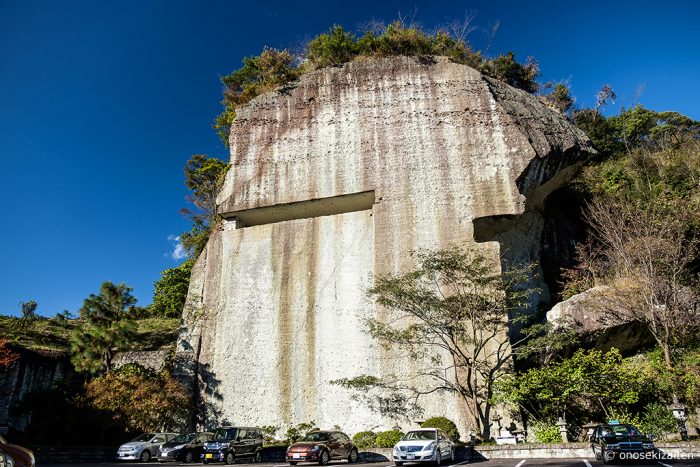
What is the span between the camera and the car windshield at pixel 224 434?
16.0 m

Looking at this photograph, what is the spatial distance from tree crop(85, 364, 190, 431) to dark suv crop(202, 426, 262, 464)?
162 inches

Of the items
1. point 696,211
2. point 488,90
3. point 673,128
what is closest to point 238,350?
point 488,90

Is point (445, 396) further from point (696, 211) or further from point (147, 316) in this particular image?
point (147, 316)

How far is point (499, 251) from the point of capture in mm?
20594

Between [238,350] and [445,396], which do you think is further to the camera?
[238,350]

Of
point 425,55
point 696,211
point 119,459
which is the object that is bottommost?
point 119,459

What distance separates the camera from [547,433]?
16484 millimetres

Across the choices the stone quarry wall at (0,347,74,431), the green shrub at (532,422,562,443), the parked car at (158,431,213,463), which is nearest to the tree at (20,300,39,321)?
the stone quarry wall at (0,347,74,431)

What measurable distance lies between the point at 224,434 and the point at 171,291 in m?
22.4

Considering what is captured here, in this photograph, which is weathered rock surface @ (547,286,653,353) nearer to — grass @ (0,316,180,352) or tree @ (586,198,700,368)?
tree @ (586,198,700,368)

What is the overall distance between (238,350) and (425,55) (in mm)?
17590

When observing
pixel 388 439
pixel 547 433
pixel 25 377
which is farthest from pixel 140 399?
pixel 547 433

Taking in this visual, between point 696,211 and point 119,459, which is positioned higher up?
point 696,211

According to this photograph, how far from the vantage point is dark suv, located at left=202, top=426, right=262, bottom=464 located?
51.0 ft
